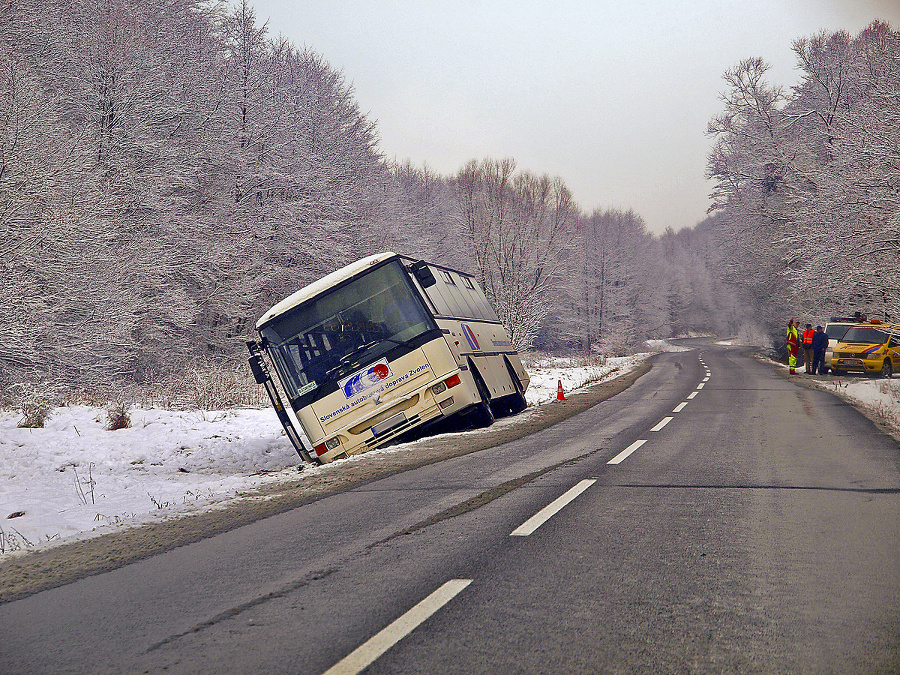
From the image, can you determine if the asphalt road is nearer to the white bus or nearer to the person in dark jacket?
the white bus

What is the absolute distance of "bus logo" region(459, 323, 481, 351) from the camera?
1308 centimetres

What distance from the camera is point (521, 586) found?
3.98 metres

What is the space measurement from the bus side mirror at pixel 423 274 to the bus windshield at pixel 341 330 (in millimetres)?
341

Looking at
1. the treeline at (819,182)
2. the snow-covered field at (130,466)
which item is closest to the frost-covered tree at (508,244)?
the treeline at (819,182)

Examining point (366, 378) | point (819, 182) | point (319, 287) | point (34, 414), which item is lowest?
point (34, 414)

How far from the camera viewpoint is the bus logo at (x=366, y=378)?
1077 centimetres

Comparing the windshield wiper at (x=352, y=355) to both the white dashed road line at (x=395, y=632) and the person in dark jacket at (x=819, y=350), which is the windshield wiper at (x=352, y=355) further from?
the person in dark jacket at (x=819, y=350)

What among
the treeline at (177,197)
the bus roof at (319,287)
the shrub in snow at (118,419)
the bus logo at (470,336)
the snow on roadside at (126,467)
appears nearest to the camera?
the snow on roadside at (126,467)

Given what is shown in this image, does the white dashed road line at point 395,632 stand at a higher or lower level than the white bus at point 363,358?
lower

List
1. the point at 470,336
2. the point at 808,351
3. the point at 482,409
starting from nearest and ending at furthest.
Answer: the point at 482,409
the point at 470,336
the point at 808,351

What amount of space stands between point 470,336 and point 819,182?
1767 cm

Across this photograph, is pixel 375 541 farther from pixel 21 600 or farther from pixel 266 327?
pixel 266 327

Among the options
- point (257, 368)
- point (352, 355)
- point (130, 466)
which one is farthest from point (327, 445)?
point (130, 466)

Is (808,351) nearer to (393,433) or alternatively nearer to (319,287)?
(393,433)
